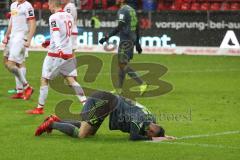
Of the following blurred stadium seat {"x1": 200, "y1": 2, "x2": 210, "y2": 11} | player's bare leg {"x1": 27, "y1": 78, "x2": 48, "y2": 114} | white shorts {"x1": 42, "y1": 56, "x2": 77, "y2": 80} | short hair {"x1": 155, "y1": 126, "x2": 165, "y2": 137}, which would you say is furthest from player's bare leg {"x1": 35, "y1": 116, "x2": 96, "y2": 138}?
blurred stadium seat {"x1": 200, "y1": 2, "x2": 210, "y2": 11}

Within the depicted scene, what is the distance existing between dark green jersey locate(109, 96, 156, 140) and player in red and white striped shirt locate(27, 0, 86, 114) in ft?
11.0

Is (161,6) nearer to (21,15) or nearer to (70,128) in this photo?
(21,15)

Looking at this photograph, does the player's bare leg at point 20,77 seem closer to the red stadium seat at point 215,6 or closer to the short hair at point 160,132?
the short hair at point 160,132

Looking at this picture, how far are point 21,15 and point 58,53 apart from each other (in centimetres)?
302

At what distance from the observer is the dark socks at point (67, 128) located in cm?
1231

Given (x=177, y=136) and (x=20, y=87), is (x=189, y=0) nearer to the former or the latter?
(x=20, y=87)

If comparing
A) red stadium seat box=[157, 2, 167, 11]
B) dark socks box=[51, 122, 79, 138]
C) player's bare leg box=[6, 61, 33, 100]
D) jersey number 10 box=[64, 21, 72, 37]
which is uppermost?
jersey number 10 box=[64, 21, 72, 37]

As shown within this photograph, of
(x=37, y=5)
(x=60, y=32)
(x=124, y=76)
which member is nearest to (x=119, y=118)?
(x=60, y=32)

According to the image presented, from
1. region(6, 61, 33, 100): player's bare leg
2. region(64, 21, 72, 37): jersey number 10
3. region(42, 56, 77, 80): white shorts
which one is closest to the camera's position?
region(64, 21, 72, 37): jersey number 10

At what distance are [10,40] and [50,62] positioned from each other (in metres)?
3.07

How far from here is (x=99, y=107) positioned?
39.5 feet

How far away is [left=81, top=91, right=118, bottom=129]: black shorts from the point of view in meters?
12.0

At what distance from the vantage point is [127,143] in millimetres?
11938

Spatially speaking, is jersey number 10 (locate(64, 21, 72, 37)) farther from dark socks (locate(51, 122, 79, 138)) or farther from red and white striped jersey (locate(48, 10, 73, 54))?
dark socks (locate(51, 122, 79, 138))
